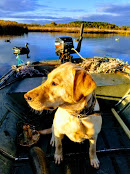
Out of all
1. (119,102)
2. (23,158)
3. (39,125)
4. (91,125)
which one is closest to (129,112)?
(119,102)

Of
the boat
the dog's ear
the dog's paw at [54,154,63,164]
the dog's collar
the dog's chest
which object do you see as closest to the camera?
the dog's ear

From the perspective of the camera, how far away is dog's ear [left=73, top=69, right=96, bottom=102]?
166 centimetres

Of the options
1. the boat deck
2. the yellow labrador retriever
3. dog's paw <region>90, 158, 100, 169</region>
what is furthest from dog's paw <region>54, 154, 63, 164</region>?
the yellow labrador retriever

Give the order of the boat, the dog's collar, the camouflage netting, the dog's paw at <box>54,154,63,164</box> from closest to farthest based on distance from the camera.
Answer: the dog's collar < the boat < the dog's paw at <box>54,154,63,164</box> < the camouflage netting

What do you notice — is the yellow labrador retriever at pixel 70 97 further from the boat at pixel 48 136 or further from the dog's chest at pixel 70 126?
the boat at pixel 48 136

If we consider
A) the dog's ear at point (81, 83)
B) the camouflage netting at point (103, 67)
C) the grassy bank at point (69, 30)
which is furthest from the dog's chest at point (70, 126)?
the grassy bank at point (69, 30)

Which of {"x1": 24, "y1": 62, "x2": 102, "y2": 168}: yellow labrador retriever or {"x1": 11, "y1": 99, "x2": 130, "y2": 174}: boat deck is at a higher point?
{"x1": 24, "y1": 62, "x2": 102, "y2": 168}: yellow labrador retriever

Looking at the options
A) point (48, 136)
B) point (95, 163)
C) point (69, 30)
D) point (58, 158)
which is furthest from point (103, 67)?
point (69, 30)

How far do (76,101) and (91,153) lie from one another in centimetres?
145

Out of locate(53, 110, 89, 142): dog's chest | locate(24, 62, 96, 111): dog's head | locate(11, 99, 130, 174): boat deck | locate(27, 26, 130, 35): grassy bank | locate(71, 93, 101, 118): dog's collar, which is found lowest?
locate(11, 99, 130, 174): boat deck

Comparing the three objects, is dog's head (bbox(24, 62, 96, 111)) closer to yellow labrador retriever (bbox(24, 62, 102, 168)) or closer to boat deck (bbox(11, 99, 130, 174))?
yellow labrador retriever (bbox(24, 62, 102, 168))

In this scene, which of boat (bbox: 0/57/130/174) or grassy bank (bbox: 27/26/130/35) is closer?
boat (bbox: 0/57/130/174)

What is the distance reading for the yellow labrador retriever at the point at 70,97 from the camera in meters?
1.70

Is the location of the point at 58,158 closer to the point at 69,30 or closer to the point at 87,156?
the point at 87,156
